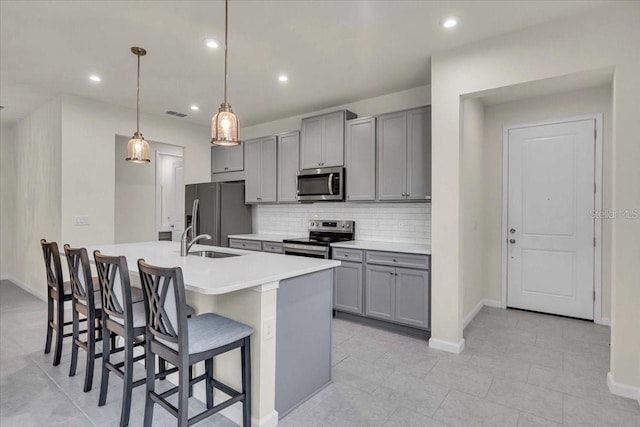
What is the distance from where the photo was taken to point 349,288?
3865mm

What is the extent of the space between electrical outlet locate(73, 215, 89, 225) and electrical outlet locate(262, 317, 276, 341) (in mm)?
3735

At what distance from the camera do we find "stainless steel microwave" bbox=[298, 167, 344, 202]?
4.25m

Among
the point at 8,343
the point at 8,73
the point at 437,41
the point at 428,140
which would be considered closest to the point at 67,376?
the point at 8,343

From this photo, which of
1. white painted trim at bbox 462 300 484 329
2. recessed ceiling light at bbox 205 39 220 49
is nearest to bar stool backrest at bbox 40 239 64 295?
recessed ceiling light at bbox 205 39 220 49

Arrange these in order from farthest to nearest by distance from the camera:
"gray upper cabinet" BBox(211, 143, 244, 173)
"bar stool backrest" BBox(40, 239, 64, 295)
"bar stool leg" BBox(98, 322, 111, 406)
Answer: "gray upper cabinet" BBox(211, 143, 244, 173)
"bar stool backrest" BBox(40, 239, 64, 295)
"bar stool leg" BBox(98, 322, 111, 406)

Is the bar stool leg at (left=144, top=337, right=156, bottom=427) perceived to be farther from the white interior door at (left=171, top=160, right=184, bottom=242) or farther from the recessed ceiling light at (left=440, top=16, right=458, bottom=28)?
the white interior door at (left=171, top=160, right=184, bottom=242)

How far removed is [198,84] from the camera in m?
4.01

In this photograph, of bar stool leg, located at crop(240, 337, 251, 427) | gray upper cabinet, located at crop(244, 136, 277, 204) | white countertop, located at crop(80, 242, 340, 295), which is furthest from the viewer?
gray upper cabinet, located at crop(244, 136, 277, 204)

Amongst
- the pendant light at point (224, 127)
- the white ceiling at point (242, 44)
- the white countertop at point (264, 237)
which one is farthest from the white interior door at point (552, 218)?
the pendant light at point (224, 127)

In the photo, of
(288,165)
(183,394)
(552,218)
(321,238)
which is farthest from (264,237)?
(552,218)

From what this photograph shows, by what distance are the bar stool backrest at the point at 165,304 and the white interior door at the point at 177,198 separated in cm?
503

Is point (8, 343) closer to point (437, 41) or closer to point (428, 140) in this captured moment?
point (428, 140)

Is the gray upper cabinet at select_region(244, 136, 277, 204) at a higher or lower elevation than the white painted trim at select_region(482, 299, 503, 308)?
higher

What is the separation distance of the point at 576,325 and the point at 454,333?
172 cm
